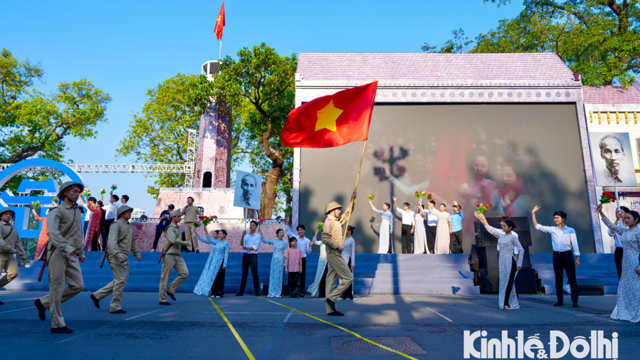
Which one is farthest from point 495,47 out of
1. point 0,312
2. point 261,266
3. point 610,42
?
point 0,312

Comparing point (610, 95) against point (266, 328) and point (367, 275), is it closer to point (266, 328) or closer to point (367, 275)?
point (367, 275)

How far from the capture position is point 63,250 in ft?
19.5

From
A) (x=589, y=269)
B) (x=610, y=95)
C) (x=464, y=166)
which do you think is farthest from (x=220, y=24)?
(x=589, y=269)

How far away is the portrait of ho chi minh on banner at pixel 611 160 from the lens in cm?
1894

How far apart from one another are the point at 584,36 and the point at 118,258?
30.1 m

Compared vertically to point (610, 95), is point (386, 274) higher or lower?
lower

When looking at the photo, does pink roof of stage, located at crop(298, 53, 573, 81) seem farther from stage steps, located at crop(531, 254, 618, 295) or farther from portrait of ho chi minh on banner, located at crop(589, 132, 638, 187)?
stage steps, located at crop(531, 254, 618, 295)

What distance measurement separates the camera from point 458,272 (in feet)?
41.4

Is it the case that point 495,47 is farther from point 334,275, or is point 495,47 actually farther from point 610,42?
point 334,275

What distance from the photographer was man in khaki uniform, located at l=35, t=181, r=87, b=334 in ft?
19.4

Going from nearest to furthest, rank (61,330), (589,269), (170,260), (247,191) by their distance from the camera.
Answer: (61,330)
(170,260)
(589,269)
(247,191)

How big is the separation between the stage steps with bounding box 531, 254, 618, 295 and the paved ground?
3.61m

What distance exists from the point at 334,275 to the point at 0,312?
5847mm

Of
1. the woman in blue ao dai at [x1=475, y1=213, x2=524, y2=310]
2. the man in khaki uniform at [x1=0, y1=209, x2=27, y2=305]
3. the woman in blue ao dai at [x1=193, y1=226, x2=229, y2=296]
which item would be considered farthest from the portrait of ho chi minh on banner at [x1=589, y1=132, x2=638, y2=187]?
the man in khaki uniform at [x1=0, y1=209, x2=27, y2=305]
